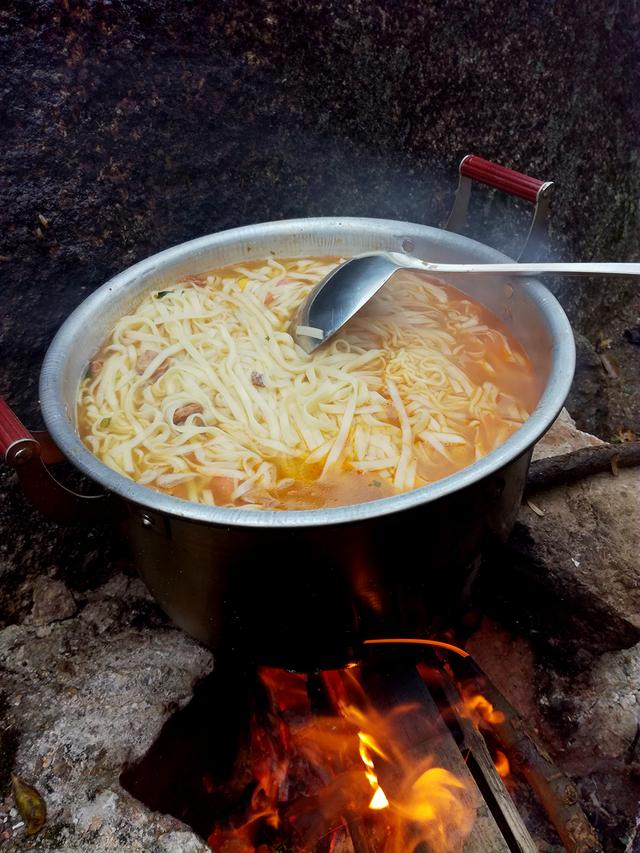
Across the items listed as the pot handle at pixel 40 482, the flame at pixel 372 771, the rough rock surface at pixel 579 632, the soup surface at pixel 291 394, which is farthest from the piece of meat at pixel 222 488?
the rough rock surface at pixel 579 632

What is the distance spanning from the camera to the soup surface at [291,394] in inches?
105

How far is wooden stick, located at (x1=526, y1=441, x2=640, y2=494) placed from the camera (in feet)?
12.2

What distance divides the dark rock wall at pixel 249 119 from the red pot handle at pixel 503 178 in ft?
3.87

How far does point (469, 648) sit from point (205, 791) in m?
1.62

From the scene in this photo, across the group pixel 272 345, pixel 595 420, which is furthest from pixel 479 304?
pixel 595 420

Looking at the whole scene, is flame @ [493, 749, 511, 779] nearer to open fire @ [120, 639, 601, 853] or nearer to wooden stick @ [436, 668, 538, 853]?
open fire @ [120, 639, 601, 853]

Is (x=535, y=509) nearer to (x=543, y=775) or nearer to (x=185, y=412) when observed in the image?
(x=543, y=775)

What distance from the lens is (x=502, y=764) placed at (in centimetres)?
302

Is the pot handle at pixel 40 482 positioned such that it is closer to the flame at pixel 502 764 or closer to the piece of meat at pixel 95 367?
the piece of meat at pixel 95 367

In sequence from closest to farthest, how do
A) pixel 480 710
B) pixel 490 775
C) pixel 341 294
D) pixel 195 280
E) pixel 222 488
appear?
pixel 222 488
pixel 490 775
pixel 480 710
pixel 341 294
pixel 195 280

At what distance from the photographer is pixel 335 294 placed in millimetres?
3279

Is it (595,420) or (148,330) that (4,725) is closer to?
(148,330)

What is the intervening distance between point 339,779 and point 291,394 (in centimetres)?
176

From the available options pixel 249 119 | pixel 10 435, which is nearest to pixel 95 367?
pixel 10 435
